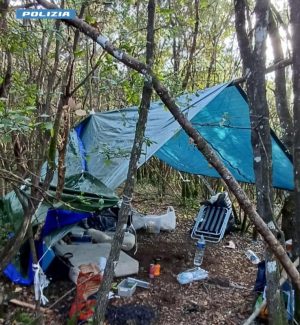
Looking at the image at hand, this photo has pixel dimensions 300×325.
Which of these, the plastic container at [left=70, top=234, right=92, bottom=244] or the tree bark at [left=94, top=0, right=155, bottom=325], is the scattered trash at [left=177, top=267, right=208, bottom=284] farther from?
the tree bark at [left=94, top=0, right=155, bottom=325]

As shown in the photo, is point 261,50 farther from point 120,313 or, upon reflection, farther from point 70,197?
point 120,313

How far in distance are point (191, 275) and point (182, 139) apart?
4.76ft

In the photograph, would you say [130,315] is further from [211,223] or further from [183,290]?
[211,223]

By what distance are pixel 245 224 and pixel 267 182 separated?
3.17m

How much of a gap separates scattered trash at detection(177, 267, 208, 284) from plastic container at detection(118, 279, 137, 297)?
0.45 m

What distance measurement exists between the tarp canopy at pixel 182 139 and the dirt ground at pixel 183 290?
907 mm

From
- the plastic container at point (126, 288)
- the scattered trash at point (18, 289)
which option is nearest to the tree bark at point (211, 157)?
the plastic container at point (126, 288)

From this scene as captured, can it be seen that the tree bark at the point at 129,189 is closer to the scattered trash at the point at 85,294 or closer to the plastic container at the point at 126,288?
the scattered trash at the point at 85,294

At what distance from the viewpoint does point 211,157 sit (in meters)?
1.31

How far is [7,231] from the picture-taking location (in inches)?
118

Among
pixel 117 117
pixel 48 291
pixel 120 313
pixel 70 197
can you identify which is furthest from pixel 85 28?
pixel 117 117

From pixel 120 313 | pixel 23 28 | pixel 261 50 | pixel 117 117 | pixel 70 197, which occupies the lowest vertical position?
pixel 120 313

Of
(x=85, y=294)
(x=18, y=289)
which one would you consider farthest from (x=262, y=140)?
(x=18, y=289)

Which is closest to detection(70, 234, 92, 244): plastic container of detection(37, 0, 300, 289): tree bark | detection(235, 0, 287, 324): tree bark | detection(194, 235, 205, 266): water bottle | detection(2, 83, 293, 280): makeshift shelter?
detection(2, 83, 293, 280): makeshift shelter
